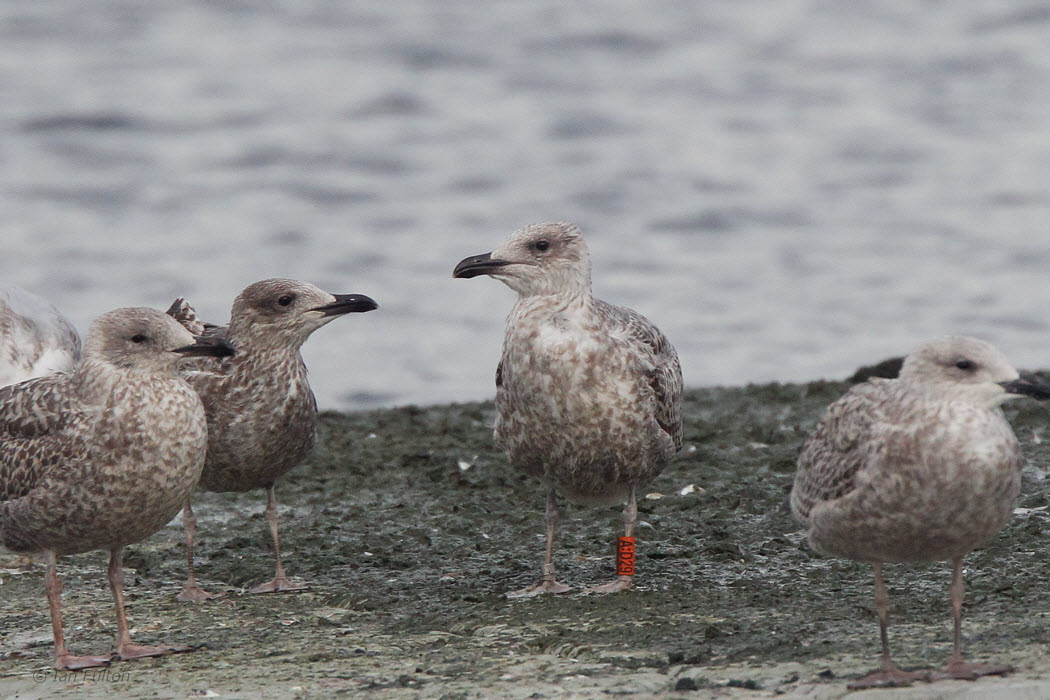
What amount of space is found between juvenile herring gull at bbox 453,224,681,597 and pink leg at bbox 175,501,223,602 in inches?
54.0

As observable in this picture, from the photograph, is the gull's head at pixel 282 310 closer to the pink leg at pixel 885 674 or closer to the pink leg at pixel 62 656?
the pink leg at pixel 62 656

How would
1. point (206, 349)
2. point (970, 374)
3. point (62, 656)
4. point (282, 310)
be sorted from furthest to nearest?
point (282, 310) → point (206, 349) → point (62, 656) → point (970, 374)

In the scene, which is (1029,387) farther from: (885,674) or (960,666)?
(885,674)

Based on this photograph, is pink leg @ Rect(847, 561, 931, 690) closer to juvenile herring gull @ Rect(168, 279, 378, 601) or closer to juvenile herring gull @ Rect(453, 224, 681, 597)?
juvenile herring gull @ Rect(453, 224, 681, 597)

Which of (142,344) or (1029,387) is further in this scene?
(142,344)

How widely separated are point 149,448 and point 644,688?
2114mm

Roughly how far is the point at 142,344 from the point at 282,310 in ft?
3.65

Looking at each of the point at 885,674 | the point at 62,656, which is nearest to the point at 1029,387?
the point at 885,674

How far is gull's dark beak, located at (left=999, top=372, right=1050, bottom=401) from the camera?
5.52m

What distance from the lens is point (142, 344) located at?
260 inches

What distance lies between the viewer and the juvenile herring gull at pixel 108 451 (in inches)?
251

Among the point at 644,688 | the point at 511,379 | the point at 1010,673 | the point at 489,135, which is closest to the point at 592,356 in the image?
the point at 511,379

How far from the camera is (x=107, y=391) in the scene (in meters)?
6.50

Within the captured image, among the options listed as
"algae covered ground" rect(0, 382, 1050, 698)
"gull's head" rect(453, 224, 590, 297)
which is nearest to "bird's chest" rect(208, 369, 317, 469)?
"algae covered ground" rect(0, 382, 1050, 698)
